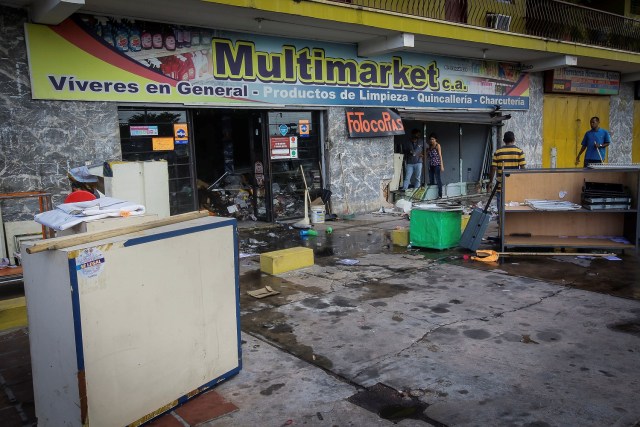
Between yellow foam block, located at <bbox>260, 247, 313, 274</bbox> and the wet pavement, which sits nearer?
the wet pavement

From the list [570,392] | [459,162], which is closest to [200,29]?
[570,392]

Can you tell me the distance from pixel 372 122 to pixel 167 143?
5083 millimetres

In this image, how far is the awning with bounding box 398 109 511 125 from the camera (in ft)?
42.5

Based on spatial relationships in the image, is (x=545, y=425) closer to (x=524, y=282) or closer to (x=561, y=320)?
(x=561, y=320)

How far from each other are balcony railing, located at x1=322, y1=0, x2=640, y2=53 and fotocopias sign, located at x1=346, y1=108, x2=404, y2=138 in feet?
8.37

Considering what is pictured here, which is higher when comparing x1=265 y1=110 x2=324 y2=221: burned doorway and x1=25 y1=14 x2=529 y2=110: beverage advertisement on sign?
x1=25 y1=14 x2=529 y2=110: beverage advertisement on sign

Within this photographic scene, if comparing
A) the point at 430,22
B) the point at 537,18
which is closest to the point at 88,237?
the point at 430,22

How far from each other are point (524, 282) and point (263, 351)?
11.9ft

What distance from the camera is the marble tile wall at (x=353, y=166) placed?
37.6 ft

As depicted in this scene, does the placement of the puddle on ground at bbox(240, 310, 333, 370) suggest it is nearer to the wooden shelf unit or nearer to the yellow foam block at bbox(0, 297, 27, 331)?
the yellow foam block at bbox(0, 297, 27, 331)

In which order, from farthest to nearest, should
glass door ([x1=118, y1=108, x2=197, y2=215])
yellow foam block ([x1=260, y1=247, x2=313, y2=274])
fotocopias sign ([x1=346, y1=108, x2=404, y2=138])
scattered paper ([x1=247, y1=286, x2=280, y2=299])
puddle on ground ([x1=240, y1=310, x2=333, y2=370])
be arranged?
fotocopias sign ([x1=346, y1=108, x2=404, y2=138]), glass door ([x1=118, y1=108, x2=197, y2=215]), yellow foam block ([x1=260, y1=247, x2=313, y2=274]), scattered paper ([x1=247, y1=286, x2=280, y2=299]), puddle on ground ([x1=240, y1=310, x2=333, y2=370])

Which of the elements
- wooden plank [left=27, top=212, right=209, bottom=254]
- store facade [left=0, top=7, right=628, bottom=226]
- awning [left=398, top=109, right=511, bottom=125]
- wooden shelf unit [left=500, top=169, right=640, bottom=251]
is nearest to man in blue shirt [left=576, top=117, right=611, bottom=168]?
awning [left=398, top=109, right=511, bottom=125]

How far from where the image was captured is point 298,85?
34.9ft

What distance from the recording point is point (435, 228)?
26.1ft
